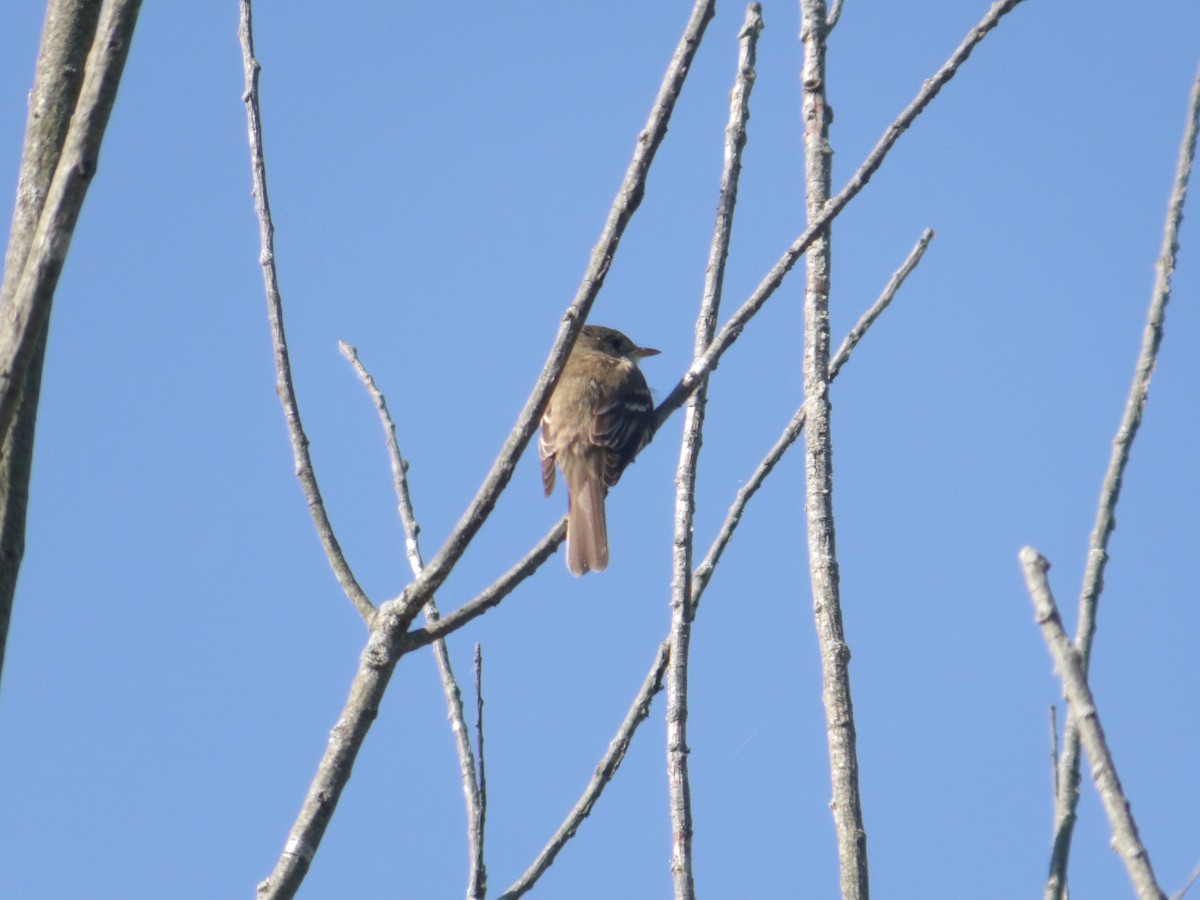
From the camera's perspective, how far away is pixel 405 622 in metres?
2.46

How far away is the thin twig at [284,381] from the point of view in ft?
8.81

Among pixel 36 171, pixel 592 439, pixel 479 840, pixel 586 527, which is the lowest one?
pixel 479 840

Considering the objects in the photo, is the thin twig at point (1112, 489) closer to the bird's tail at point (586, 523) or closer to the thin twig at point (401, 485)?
the thin twig at point (401, 485)

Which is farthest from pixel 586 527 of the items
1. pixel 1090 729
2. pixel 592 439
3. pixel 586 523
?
pixel 1090 729

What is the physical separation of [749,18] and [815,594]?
1558 millimetres

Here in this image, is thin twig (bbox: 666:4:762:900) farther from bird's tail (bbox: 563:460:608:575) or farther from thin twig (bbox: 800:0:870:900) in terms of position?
bird's tail (bbox: 563:460:608:575)

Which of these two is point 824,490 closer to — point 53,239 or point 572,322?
point 572,322

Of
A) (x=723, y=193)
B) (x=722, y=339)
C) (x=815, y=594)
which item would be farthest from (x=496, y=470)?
(x=723, y=193)

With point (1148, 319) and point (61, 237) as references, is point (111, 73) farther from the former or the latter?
point (1148, 319)

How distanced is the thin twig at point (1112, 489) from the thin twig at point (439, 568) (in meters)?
1.00

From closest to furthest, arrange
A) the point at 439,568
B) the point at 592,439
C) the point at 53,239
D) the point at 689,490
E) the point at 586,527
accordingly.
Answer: the point at 53,239 < the point at 439,568 < the point at 689,490 < the point at 586,527 < the point at 592,439

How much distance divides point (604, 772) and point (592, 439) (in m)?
4.51

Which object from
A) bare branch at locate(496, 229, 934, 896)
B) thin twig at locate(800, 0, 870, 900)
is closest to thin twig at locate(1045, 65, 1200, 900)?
thin twig at locate(800, 0, 870, 900)

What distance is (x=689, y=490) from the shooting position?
A: 3266 millimetres
